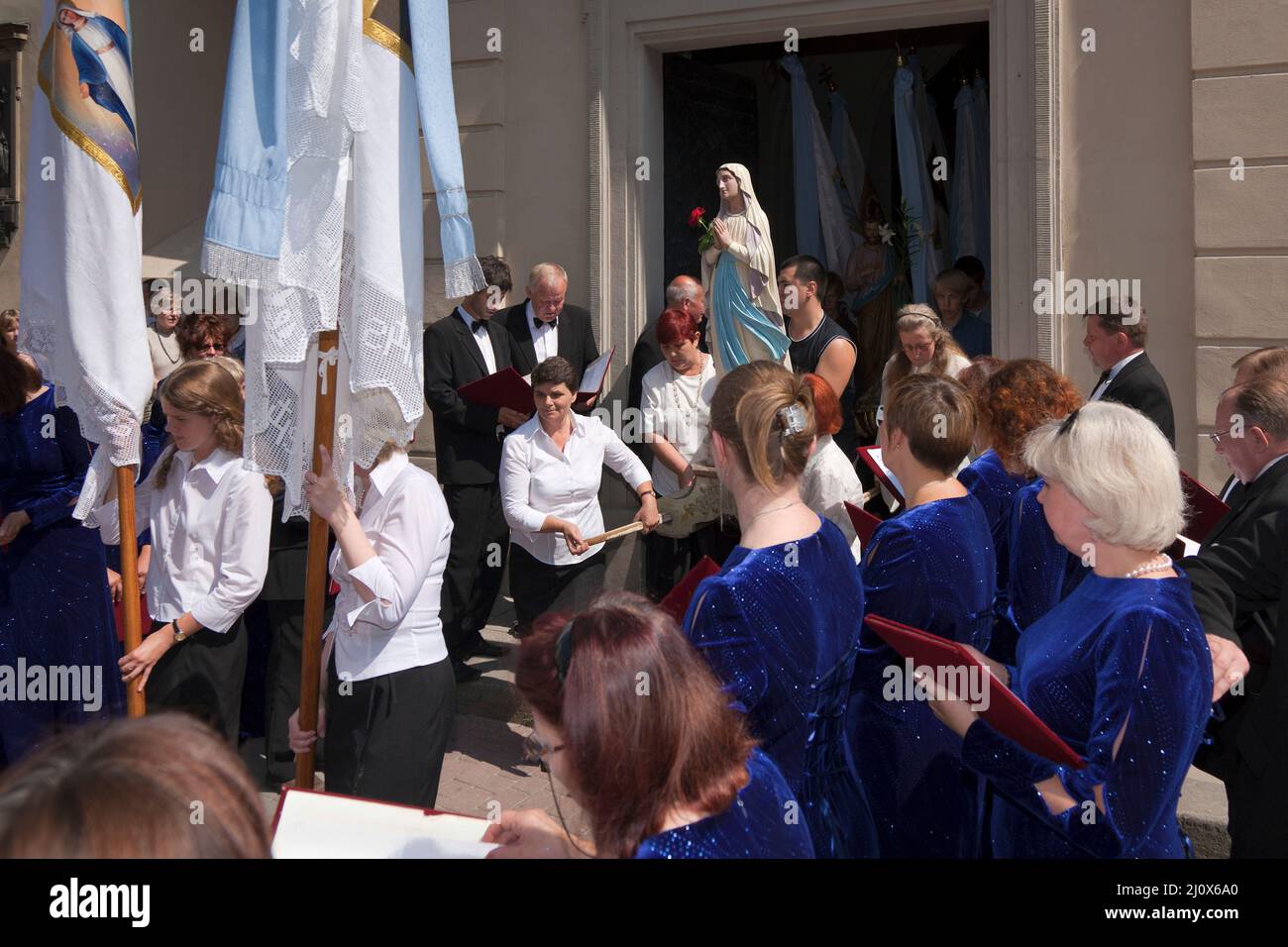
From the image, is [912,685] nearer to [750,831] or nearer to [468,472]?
Answer: [750,831]

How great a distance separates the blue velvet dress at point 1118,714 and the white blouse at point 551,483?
3.24m

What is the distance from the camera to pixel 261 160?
9.59 feet

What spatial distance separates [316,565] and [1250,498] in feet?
8.26

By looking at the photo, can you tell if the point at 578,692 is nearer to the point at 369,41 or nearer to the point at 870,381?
the point at 369,41

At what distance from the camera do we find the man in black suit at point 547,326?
6977 mm

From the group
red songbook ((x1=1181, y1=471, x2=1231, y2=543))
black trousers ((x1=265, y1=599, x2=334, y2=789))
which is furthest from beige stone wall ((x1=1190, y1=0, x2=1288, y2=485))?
black trousers ((x1=265, y1=599, x2=334, y2=789))

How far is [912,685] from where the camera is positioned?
124 inches

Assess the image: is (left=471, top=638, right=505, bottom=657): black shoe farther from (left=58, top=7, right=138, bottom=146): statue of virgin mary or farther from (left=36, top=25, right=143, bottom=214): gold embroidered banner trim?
(left=58, top=7, right=138, bottom=146): statue of virgin mary

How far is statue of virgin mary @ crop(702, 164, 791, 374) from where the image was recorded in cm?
639

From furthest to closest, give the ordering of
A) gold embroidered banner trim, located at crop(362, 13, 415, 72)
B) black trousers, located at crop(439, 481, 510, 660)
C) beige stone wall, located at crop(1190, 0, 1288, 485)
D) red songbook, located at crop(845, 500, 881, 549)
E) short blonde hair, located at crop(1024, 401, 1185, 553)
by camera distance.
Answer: black trousers, located at crop(439, 481, 510, 660), beige stone wall, located at crop(1190, 0, 1288, 485), red songbook, located at crop(845, 500, 881, 549), gold embroidered banner trim, located at crop(362, 13, 415, 72), short blonde hair, located at crop(1024, 401, 1185, 553)

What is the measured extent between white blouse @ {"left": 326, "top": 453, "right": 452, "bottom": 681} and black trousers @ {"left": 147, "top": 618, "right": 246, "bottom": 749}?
119cm

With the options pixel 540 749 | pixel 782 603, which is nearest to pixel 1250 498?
pixel 782 603

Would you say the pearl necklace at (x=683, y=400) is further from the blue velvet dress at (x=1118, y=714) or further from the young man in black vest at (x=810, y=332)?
the blue velvet dress at (x=1118, y=714)
